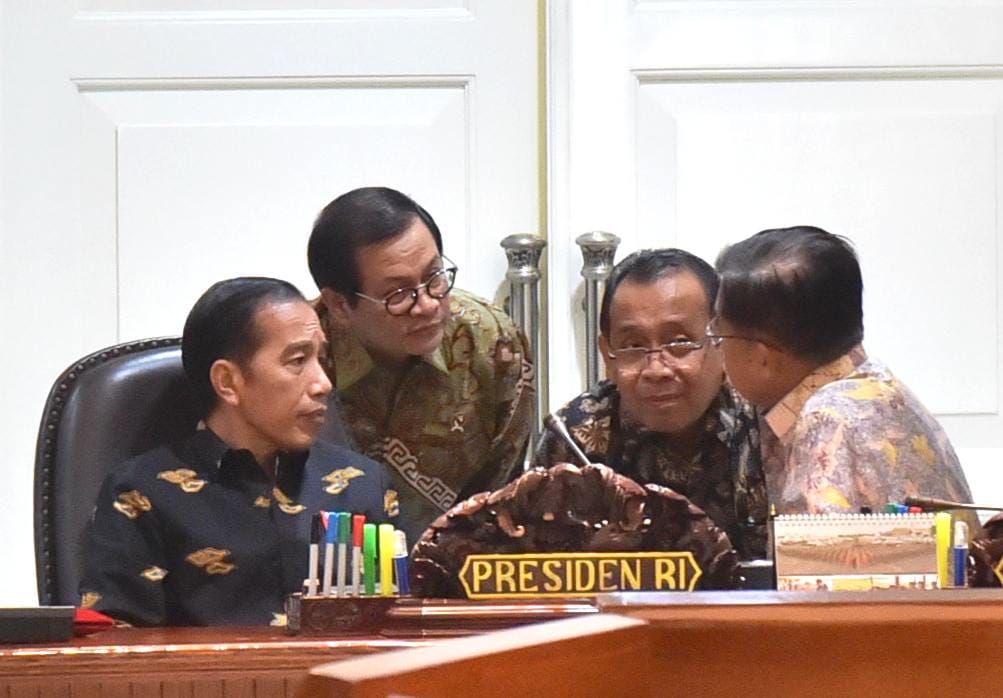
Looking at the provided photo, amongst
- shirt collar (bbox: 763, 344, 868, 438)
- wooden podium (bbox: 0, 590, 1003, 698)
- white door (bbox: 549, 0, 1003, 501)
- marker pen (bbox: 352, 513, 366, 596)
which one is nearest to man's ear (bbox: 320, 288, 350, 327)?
shirt collar (bbox: 763, 344, 868, 438)

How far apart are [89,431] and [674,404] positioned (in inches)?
Result: 28.7

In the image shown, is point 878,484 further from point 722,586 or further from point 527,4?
point 527,4

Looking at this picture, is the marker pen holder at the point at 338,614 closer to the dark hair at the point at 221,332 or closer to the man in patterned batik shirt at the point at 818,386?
the man in patterned batik shirt at the point at 818,386

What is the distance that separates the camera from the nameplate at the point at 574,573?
1.30 m

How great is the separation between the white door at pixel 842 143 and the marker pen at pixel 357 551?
1.79 meters

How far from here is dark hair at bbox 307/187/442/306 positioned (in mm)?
2244

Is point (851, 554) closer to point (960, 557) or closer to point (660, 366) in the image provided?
point (960, 557)

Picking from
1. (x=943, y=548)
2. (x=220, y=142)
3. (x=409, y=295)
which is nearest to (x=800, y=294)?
(x=943, y=548)

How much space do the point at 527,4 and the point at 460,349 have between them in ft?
3.34

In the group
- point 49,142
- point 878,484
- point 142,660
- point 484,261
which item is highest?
point 49,142

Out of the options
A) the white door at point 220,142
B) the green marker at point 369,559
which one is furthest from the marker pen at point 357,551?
the white door at point 220,142

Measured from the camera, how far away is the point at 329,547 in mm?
1304

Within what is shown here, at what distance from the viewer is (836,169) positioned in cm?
307

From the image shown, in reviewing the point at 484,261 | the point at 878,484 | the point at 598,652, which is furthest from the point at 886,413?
the point at 484,261
